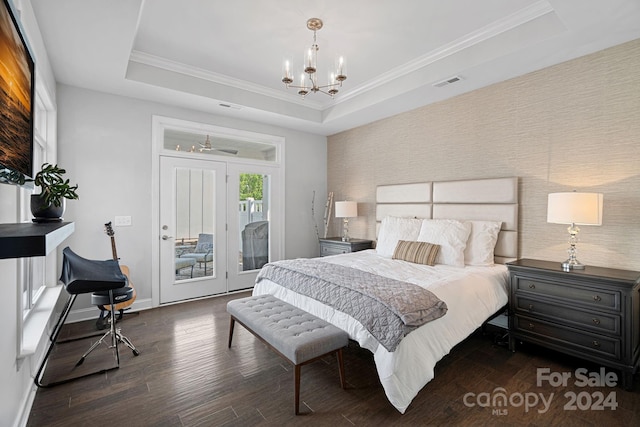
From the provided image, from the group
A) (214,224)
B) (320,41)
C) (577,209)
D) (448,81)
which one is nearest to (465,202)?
(577,209)

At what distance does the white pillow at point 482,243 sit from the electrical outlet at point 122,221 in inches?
161

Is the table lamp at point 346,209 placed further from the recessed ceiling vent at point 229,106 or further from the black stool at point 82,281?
the black stool at point 82,281

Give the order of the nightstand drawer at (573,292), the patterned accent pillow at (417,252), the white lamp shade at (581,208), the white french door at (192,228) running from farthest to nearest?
1. the white french door at (192,228)
2. the patterned accent pillow at (417,252)
3. the white lamp shade at (581,208)
4. the nightstand drawer at (573,292)

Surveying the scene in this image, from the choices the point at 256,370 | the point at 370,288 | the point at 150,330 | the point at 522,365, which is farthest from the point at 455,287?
the point at 150,330

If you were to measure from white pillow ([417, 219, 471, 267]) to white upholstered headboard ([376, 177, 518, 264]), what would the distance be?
270mm

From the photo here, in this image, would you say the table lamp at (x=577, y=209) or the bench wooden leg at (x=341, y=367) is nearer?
the bench wooden leg at (x=341, y=367)

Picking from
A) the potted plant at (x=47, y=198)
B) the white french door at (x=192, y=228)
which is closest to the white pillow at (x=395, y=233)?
the white french door at (x=192, y=228)

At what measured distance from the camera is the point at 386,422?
1.89 metres

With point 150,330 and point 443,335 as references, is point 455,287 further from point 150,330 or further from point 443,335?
point 150,330

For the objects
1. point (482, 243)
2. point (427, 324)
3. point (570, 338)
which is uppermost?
point (482, 243)

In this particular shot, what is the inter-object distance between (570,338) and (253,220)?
13.6ft

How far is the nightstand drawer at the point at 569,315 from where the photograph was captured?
2.30 m

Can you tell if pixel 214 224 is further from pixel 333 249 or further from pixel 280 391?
pixel 280 391

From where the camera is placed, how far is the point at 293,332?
217 cm
